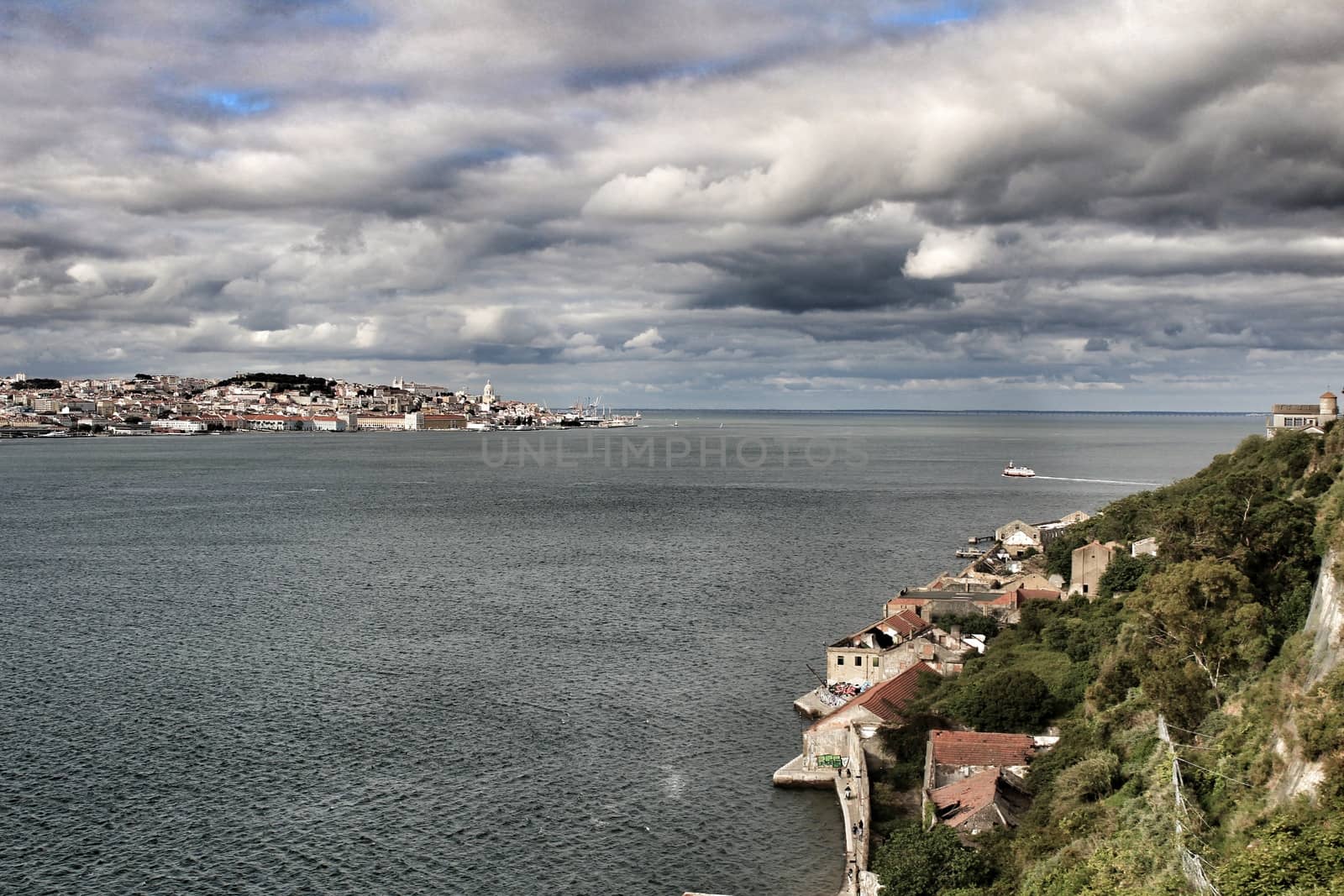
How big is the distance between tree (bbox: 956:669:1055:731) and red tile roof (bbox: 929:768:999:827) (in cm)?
330

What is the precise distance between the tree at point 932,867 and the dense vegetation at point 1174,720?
39mm

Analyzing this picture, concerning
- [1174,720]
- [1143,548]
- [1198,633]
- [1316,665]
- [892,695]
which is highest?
[1316,665]

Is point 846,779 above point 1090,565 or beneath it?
beneath

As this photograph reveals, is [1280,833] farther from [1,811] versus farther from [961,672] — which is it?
[1,811]

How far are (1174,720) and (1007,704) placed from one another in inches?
243

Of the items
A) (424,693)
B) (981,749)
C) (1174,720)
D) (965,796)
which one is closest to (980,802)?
(965,796)

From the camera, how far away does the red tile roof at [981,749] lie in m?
22.8

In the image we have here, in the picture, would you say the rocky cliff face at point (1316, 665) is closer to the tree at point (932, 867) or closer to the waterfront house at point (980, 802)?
the tree at point (932, 867)

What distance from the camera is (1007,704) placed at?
25.5 meters

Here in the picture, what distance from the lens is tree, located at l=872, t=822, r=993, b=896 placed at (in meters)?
17.5

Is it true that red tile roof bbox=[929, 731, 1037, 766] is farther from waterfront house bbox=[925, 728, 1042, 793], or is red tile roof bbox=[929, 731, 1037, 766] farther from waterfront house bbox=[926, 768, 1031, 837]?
waterfront house bbox=[926, 768, 1031, 837]

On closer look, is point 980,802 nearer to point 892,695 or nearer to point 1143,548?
point 892,695

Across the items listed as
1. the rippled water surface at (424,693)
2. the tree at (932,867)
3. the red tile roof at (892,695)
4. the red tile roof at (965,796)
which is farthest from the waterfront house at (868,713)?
the tree at (932,867)

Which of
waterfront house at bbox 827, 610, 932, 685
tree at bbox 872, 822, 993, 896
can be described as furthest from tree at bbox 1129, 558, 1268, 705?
waterfront house at bbox 827, 610, 932, 685
